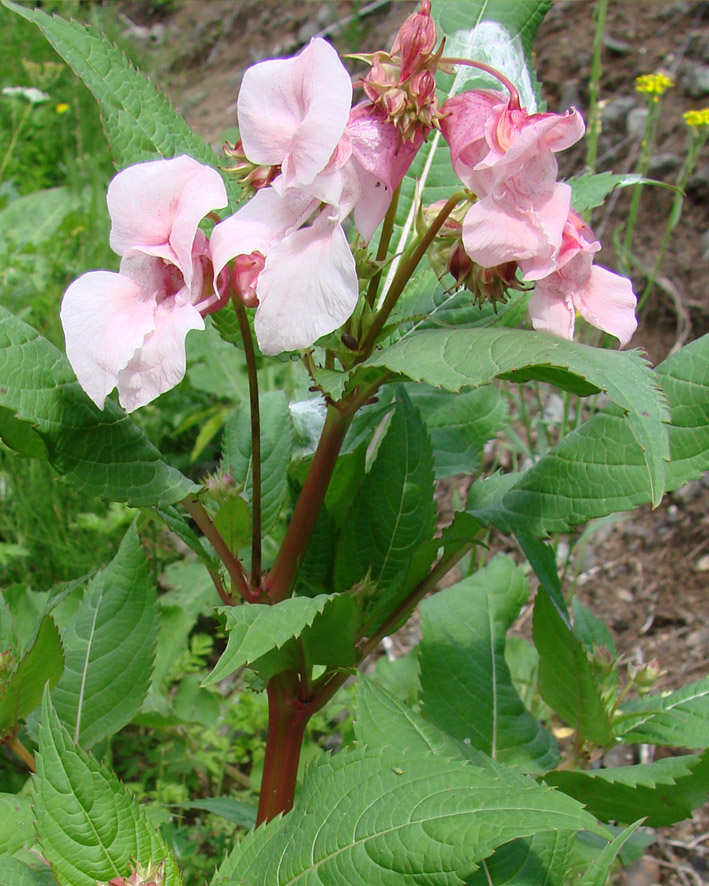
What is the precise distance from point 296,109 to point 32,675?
0.85 meters

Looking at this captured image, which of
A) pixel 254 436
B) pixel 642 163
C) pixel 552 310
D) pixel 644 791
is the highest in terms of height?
pixel 552 310

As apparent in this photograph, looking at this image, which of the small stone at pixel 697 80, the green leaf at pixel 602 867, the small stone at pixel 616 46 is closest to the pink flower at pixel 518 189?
the green leaf at pixel 602 867

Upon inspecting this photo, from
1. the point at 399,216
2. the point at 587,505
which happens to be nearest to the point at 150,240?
the point at 399,216

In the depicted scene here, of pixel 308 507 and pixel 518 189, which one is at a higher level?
pixel 518 189

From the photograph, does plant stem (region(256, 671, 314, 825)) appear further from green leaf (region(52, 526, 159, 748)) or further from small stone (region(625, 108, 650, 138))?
small stone (region(625, 108, 650, 138))

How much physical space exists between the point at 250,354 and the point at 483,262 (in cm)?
31

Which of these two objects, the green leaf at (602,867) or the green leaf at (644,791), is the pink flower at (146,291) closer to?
the green leaf at (602,867)

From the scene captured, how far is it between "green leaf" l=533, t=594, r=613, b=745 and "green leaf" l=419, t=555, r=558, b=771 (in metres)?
0.08

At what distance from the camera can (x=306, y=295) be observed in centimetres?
87

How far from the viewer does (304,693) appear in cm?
123

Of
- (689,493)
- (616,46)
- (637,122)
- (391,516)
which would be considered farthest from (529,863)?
(616,46)

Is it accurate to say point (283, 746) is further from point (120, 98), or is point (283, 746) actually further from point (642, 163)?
point (642, 163)

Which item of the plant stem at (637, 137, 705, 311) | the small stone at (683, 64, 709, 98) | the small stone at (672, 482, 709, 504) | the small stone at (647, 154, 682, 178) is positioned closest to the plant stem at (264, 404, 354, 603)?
the plant stem at (637, 137, 705, 311)

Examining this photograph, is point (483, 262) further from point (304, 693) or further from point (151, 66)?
point (151, 66)
